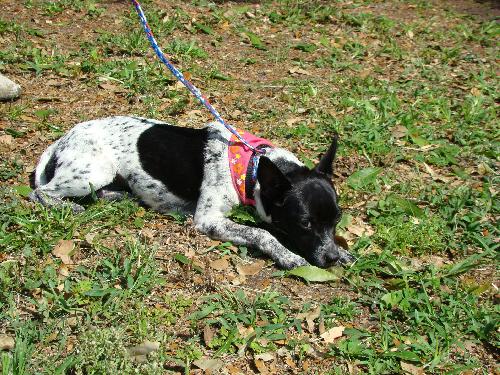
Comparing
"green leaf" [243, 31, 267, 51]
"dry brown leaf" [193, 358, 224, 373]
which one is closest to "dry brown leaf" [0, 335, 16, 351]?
"dry brown leaf" [193, 358, 224, 373]

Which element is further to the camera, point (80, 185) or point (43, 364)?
point (80, 185)

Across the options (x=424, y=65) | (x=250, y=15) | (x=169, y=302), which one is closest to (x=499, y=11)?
(x=424, y=65)

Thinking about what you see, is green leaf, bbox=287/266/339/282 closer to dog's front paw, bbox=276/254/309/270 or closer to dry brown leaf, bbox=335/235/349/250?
dog's front paw, bbox=276/254/309/270

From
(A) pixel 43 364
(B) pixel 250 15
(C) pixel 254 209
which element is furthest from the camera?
(B) pixel 250 15

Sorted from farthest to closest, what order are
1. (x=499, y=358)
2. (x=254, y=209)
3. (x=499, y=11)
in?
(x=499, y=11) < (x=254, y=209) < (x=499, y=358)

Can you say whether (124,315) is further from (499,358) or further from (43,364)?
(499,358)

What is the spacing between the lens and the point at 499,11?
11102mm

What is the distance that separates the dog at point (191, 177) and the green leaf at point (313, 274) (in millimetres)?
200

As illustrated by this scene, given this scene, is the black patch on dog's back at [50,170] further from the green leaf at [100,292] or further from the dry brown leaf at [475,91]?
the dry brown leaf at [475,91]

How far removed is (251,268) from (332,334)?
0.91m

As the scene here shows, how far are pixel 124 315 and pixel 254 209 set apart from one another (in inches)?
64.0

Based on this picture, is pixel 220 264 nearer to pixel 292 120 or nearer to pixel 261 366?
pixel 261 366

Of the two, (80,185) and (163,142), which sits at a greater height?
(163,142)

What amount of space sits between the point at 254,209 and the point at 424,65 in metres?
4.81
